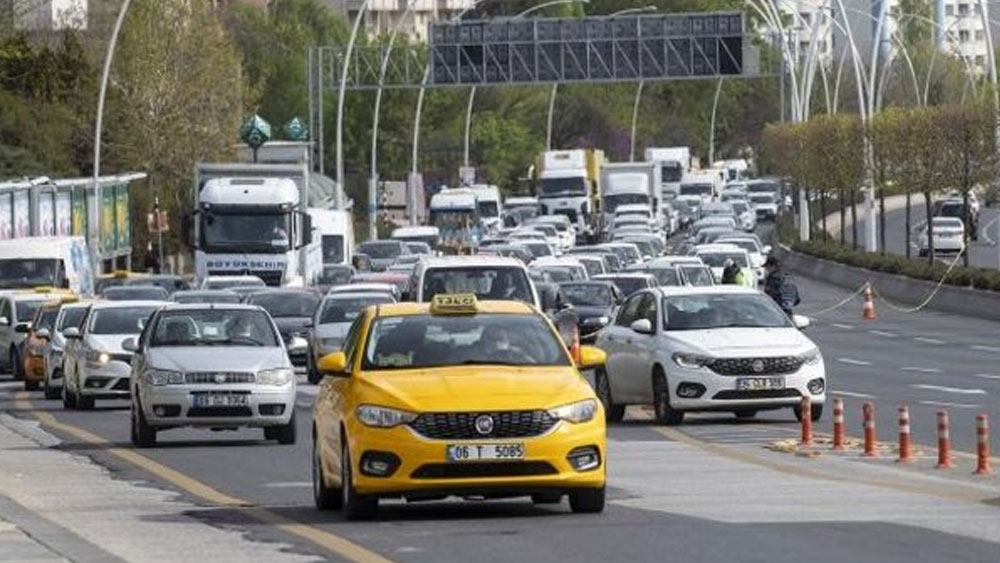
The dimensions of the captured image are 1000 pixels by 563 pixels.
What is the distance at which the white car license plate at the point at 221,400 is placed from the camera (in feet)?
97.7

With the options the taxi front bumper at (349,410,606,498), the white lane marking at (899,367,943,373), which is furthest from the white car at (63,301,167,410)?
the taxi front bumper at (349,410,606,498)

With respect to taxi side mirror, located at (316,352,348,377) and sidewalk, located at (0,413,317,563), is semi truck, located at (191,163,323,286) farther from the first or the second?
taxi side mirror, located at (316,352,348,377)

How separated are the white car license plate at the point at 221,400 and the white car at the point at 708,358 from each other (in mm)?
4499

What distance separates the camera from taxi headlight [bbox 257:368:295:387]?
30.0 meters

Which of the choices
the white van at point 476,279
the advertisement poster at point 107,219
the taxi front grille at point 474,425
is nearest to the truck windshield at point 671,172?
the advertisement poster at point 107,219

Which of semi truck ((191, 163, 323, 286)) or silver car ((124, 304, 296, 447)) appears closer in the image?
silver car ((124, 304, 296, 447))

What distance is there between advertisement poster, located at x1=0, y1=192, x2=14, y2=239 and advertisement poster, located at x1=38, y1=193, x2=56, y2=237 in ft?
8.70

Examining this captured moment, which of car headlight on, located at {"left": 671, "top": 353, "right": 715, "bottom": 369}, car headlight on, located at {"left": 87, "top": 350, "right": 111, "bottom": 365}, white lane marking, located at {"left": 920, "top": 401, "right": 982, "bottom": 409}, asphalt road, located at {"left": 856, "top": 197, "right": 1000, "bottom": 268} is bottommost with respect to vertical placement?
asphalt road, located at {"left": 856, "top": 197, "right": 1000, "bottom": 268}

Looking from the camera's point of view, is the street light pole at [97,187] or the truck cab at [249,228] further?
the street light pole at [97,187]

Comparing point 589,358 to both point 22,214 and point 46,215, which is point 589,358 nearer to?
point 22,214

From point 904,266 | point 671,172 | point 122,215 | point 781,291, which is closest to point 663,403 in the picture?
point 781,291

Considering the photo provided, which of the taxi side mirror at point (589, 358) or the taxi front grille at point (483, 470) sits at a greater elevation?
the taxi side mirror at point (589, 358)

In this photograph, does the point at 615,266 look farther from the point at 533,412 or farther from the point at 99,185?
the point at 533,412

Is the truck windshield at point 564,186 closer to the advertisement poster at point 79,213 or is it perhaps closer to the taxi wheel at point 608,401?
the advertisement poster at point 79,213
